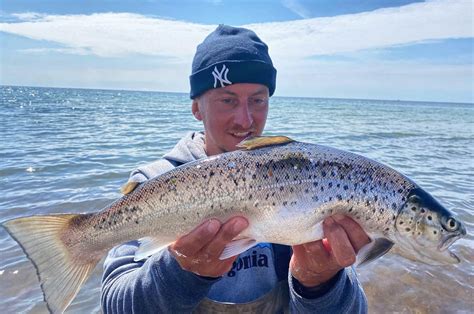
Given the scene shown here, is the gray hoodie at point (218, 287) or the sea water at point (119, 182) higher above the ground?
the gray hoodie at point (218, 287)

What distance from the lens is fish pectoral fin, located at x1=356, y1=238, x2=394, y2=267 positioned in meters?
2.64

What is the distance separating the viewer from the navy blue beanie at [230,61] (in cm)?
385

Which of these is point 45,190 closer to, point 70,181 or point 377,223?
point 70,181

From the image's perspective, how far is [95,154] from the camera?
14336 millimetres

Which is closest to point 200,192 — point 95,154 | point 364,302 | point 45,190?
point 364,302

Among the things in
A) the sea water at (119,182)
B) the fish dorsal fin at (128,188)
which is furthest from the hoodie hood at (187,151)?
the sea water at (119,182)

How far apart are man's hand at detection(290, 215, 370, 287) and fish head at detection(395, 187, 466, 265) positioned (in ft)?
0.87

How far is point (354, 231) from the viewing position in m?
2.64

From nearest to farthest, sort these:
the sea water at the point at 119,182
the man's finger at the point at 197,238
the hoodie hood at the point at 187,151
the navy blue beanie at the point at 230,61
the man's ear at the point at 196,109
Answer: the man's finger at the point at 197,238
the hoodie hood at the point at 187,151
the navy blue beanie at the point at 230,61
the man's ear at the point at 196,109
the sea water at the point at 119,182

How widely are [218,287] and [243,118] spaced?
4.90ft

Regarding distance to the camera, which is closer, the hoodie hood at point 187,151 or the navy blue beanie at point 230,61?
the hoodie hood at point 187,151

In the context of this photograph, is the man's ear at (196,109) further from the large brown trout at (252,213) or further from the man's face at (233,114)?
the large brown trout at (252,213)

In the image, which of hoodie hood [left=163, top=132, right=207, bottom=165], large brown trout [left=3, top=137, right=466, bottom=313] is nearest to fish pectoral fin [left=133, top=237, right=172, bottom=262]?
large brown trout [left=3, top=137, right=466, bottom=313]

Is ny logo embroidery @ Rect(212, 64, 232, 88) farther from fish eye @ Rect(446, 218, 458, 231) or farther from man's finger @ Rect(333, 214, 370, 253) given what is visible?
fish eye @ Rect(446, 218, 458, 231)
